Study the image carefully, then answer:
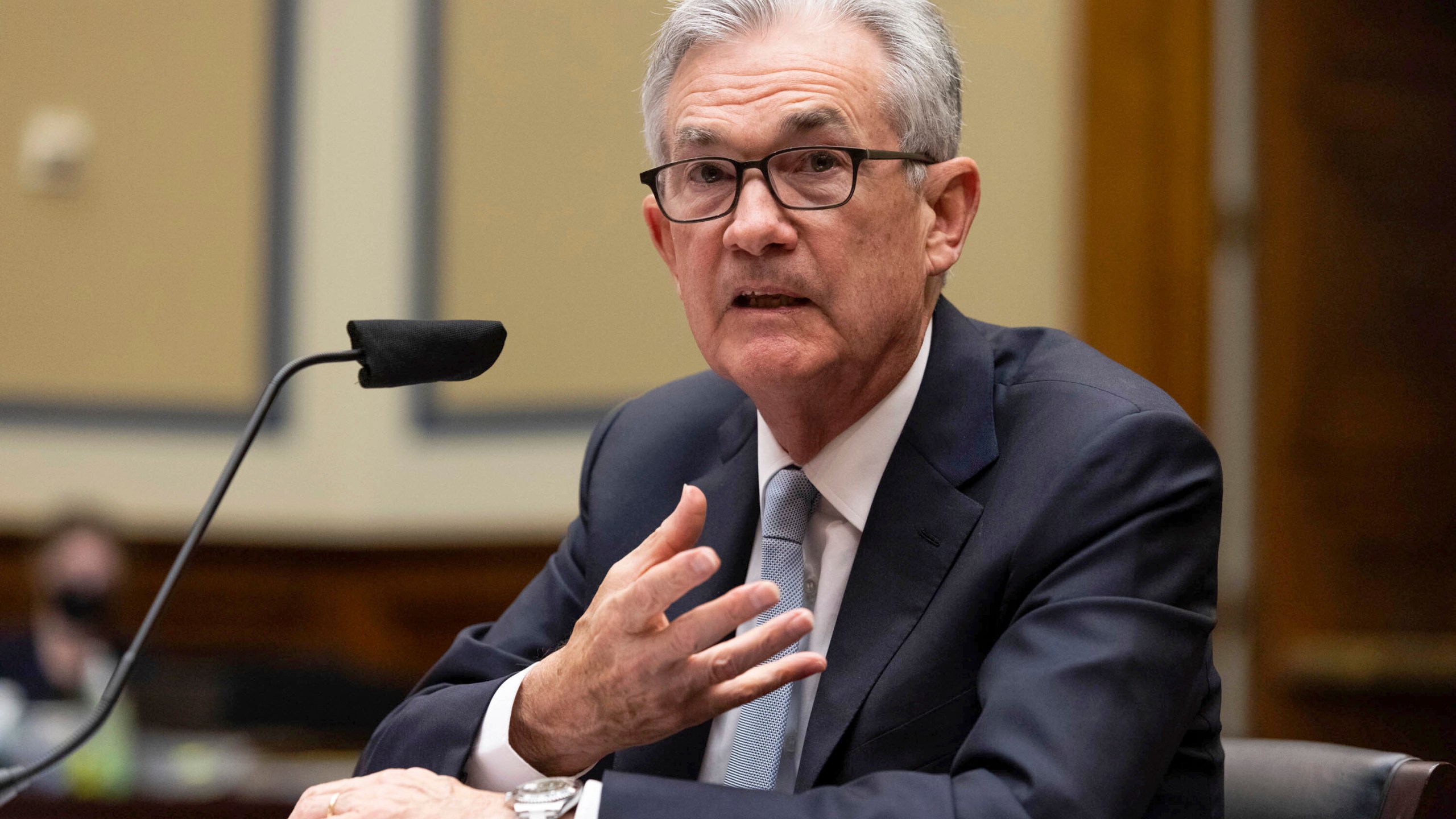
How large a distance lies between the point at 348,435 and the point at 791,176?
361cm

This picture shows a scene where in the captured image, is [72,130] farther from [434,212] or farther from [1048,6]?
[1048,6]

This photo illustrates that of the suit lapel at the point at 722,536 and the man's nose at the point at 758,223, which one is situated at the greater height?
the man's nose at the point at 758,223

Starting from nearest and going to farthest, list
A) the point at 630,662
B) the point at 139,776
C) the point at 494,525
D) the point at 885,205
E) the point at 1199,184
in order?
the point at 630,662
the point at 885,205
the point at 139,776
the point at 1199,184
the point at 494,525

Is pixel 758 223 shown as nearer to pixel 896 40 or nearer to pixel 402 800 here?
pixel 896 40

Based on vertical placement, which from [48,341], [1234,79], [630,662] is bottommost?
[48,341]

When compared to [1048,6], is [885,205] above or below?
below

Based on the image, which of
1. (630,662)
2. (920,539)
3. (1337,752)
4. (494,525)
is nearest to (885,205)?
(920,539)

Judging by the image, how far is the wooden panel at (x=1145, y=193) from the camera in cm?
360

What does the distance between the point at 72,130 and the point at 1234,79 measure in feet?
12.7

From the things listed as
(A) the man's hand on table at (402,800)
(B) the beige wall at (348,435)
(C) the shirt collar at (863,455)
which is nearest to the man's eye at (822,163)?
(C) the shirt collar at (863,455)

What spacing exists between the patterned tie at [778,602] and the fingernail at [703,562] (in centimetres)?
23

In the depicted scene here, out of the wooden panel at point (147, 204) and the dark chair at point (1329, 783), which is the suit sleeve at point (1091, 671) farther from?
the wooden panel at point (147, 204)

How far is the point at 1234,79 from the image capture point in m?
3.82

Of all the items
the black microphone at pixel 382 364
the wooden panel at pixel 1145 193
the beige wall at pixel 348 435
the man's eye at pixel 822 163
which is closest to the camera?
the black microphone at pixel 382 364
